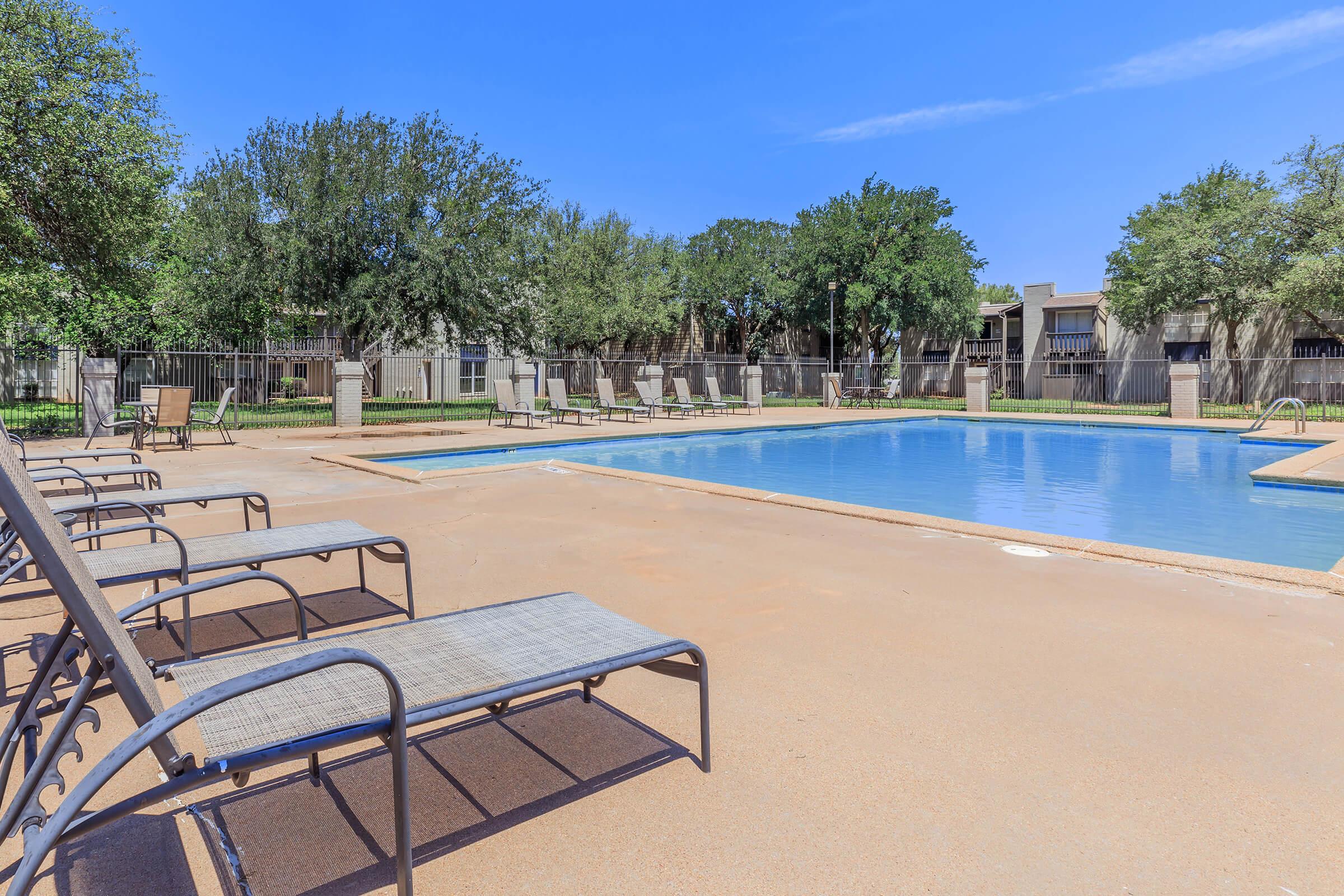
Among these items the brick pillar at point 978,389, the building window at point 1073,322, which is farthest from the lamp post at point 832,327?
the building window at point 1073,322

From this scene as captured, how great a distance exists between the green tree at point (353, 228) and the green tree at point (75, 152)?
5588 mm

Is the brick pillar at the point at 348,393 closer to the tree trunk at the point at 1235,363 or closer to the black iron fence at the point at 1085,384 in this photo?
the black iron fence at the point at 1085,384

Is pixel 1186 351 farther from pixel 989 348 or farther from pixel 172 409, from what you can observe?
pixel 172 409

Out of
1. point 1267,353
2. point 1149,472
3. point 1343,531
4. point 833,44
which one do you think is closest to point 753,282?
point 833,44

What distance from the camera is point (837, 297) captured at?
41.4 meters

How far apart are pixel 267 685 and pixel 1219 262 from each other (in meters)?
37.4

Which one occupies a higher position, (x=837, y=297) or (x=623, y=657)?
(x=837, y=297)

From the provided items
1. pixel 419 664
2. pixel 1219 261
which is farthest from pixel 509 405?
pixel 1219 261

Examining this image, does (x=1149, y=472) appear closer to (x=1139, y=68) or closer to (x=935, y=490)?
(x=935, y=490)

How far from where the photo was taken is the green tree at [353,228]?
2241cm

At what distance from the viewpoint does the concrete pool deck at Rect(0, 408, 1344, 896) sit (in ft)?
6.53

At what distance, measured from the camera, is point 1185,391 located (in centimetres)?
2275

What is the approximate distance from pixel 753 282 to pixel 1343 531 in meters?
37.9

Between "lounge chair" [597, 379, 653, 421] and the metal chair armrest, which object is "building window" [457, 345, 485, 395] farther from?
the metal chair armrest
